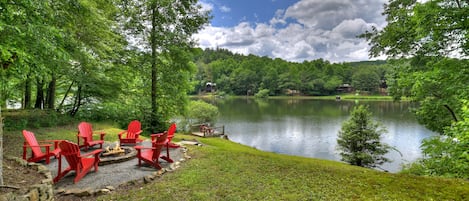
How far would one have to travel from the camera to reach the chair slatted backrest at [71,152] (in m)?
4.49

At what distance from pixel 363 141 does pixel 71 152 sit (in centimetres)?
1325

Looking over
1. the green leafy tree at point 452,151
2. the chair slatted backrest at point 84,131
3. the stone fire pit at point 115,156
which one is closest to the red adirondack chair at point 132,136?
the chair slatted backrest at point 84,131

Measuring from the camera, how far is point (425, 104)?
28.7 ft

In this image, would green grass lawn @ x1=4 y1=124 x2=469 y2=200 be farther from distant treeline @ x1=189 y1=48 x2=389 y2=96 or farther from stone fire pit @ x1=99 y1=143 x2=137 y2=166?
distant treeline @ x1=189 y1=48 x2=389 y2=96

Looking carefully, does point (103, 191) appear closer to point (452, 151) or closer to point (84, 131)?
point (84, 131)

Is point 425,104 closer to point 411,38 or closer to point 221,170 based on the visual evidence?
point 411,38

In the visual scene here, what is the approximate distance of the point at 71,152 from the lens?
4.60 m

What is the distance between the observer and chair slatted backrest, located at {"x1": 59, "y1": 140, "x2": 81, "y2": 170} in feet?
14.7

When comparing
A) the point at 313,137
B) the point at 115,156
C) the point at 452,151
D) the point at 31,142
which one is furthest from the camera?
the point at 313,137

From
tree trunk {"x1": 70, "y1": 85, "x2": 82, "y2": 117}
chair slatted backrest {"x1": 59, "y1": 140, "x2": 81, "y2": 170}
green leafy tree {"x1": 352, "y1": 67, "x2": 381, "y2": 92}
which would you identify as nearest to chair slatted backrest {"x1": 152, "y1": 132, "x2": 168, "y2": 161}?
chair slatted backrest {"x1": 59, "y1": 140, "x2": 81, "y2": 170}

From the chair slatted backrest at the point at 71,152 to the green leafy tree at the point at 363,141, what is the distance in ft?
41.0

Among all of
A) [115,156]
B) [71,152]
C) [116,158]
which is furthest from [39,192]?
[115,156]

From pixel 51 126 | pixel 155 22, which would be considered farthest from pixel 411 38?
pixel 51 126

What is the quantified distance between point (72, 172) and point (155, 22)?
28.1 feet
